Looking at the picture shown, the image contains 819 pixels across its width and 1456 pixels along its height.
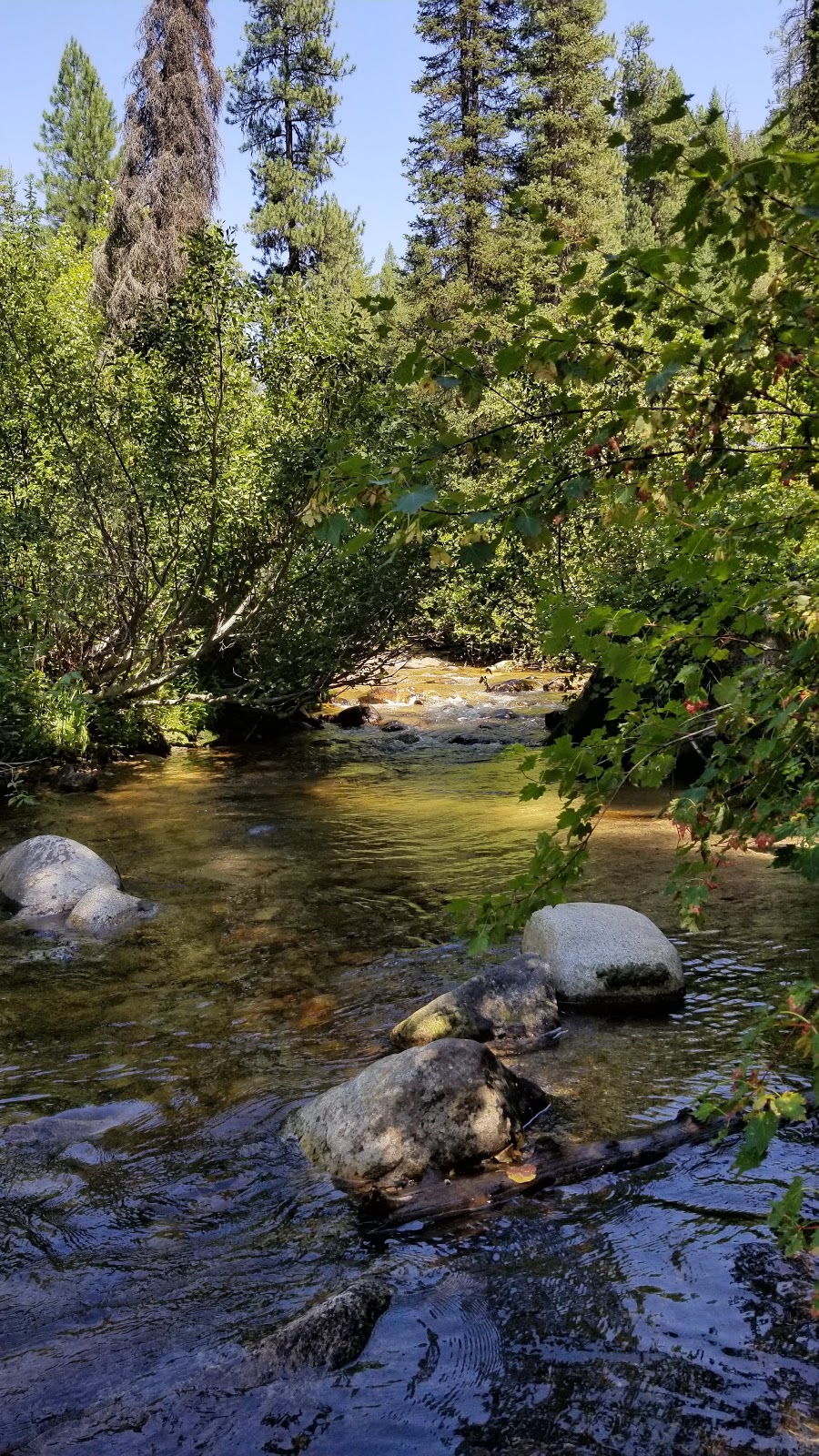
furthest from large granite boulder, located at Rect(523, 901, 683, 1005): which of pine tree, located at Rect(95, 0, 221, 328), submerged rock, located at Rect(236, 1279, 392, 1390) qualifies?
pine tree, located at Rect(95, 0, 221, 328)

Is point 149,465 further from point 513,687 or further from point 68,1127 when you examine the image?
point 513,687

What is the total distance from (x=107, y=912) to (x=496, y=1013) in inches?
150

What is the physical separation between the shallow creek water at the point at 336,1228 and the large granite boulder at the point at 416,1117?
193 millimetres

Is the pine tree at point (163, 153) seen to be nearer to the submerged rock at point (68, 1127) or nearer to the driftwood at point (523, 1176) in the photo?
the submerged rock at point (68, 1127)

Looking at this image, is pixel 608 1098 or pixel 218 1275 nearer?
pixel 218 1275

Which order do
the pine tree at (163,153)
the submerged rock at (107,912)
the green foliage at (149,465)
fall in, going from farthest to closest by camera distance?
1. the pine tree at (163,153)
2. the green foliage at (149,465)
3. the submerged rock at (107,912)

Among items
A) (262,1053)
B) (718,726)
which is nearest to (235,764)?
(262,1053)

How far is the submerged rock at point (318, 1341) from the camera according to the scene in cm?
350

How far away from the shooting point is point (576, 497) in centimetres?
221

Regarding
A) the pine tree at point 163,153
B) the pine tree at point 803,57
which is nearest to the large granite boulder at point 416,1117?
the pine tree at point 803,57

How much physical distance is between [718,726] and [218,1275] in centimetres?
301

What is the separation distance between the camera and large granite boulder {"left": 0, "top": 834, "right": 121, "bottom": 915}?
904cm

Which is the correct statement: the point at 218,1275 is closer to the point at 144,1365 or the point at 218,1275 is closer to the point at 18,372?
the point at 144,1365

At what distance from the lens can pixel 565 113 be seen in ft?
118
